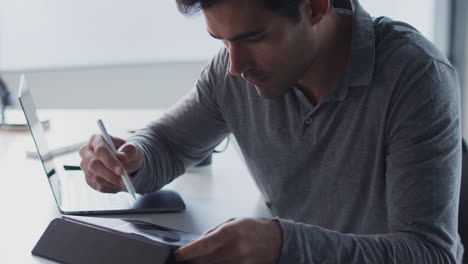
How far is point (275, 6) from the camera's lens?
880 millimetres

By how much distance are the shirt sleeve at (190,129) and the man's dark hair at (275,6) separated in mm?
255

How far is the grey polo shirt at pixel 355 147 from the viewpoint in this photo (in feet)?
2.55

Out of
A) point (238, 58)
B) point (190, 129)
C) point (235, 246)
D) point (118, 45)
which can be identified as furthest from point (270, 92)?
point (118, 45)

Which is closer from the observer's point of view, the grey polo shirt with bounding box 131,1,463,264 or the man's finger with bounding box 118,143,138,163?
the grey polo shirt with bounding box 131,1,463,264

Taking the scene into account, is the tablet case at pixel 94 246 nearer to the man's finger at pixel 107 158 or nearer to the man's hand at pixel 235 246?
the man's hand at pixel 235 246

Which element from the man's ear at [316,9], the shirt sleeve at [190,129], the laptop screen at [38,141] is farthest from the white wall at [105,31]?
the man's ear at [316,9]

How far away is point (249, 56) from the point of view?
3.08 ft

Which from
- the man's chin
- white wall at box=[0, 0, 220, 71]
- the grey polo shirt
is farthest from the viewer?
white wall at box=[0, 0, 220, 71]

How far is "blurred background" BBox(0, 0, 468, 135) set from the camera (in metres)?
2.77

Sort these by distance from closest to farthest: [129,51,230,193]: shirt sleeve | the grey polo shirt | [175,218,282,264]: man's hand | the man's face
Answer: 1. [175,218,282,264]: man's hand
2. the grey polo shirt
3. the man's face
4. [129,51,230,193]: shirt sleeve

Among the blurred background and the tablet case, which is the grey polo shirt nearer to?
the tablet case

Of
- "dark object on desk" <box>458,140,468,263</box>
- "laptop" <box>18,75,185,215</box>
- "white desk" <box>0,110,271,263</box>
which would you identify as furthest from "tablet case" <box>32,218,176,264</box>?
"dark object on desk" <box>458,140,468,263</box>

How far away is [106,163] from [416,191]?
0.56 m

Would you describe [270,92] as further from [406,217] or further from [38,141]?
[38,141]
